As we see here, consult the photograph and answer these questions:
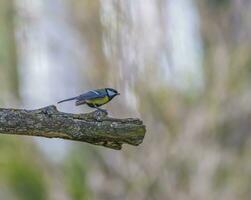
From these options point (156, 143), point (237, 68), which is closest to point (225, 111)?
point (237, 68)

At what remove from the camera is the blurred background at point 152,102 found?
6.05 meters

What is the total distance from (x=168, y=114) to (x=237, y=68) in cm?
75

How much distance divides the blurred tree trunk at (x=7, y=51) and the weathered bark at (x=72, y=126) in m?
5.21

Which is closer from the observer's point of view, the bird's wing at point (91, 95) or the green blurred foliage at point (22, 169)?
the bird's wing at point (91, 95)

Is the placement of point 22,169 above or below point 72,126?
below

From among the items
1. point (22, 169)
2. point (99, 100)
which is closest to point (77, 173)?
point (22, 169)

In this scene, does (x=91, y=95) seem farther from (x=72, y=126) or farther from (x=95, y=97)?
(x=72, y=126)

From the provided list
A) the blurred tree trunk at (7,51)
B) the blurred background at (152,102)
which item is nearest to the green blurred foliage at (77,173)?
the blurred background at (152,102)

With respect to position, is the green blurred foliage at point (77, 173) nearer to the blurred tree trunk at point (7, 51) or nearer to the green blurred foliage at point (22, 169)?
the green blurred foliage at point (22, 169)

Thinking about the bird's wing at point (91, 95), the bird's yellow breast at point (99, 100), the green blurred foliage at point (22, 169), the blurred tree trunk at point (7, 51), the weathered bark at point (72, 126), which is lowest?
the green blurred foliage at point (22, 169)

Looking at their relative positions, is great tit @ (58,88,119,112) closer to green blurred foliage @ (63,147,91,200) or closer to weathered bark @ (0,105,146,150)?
weathered bark @ (0,105,146,150)

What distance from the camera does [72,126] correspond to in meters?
1.76

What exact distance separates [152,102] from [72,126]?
413 centimetres

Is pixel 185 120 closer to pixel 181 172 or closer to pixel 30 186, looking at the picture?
pixel 181 172
